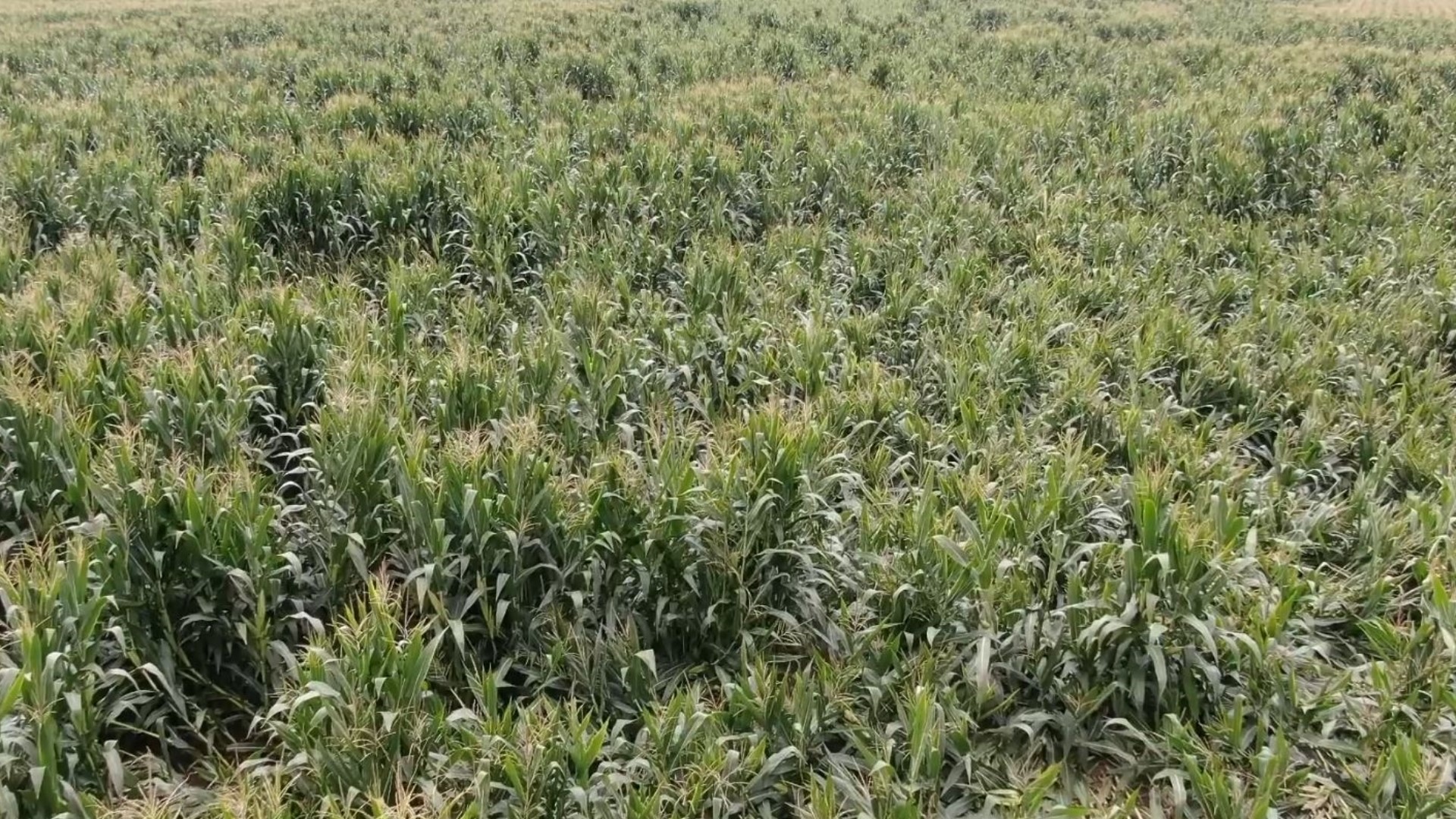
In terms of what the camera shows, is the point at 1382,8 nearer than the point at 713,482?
No

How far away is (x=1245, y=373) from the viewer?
16.6 feet

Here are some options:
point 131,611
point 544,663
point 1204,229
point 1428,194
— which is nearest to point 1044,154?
point 1204,229

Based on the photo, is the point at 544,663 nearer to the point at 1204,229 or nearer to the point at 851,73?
the point at 1204,229

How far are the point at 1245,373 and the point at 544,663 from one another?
406 centimetres

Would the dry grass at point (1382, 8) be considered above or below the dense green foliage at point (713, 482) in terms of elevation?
above

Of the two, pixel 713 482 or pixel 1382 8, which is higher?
pixel 1382 8

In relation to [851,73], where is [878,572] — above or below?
below

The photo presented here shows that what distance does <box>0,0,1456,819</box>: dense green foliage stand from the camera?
2.77 meters

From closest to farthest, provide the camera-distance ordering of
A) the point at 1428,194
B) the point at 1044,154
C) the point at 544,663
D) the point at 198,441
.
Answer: the point at 544,663
the point at 198,441
the point at 1428,194
the point at 1044,154

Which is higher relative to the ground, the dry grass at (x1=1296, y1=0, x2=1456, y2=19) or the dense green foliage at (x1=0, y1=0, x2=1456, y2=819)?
the dry grass at (x1=1296, y1=0, x2=1456, y2=19)

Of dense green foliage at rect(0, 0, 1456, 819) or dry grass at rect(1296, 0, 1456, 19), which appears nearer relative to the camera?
dense green foliage at rect(0, 0, 1456, 819)

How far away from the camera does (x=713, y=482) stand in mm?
3643

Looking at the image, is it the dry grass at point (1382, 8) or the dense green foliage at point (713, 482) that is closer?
the dense green foliage at point (713, 482)

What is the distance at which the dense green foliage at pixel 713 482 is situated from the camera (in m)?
2.77
